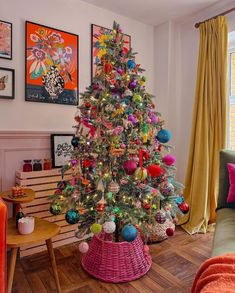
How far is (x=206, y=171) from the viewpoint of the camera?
250 cm

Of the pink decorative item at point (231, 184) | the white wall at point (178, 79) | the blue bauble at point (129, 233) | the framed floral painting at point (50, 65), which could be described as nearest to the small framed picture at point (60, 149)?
the framed floral painting at point (50, 65)

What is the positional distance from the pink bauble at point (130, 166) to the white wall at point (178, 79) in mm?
1395

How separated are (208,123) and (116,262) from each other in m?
1.64

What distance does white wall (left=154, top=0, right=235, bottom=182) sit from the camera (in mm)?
2838

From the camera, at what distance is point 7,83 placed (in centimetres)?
205

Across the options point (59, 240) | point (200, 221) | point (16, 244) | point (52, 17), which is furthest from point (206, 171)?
point (52, 17)

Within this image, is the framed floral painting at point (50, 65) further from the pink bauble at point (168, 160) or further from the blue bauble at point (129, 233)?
the blue bauble at point (129, 233)

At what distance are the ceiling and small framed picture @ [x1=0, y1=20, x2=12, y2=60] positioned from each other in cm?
88

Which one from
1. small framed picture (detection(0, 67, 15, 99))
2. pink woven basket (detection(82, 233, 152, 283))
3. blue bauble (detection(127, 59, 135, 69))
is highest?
blue bauble (detection(127, 59, 135, 69))

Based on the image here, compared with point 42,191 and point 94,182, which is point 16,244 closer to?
point 94,182

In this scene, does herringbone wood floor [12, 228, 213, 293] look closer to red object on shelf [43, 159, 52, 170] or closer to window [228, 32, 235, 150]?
red object on shelf [43, 159, 52, 170]

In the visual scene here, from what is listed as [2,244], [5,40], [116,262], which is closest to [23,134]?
[5,40]

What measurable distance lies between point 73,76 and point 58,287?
180 centimetres

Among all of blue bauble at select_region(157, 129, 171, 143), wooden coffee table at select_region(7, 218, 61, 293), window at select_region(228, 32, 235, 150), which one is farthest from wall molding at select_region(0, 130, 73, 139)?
window at select_region(228, 32, 235, 150)
